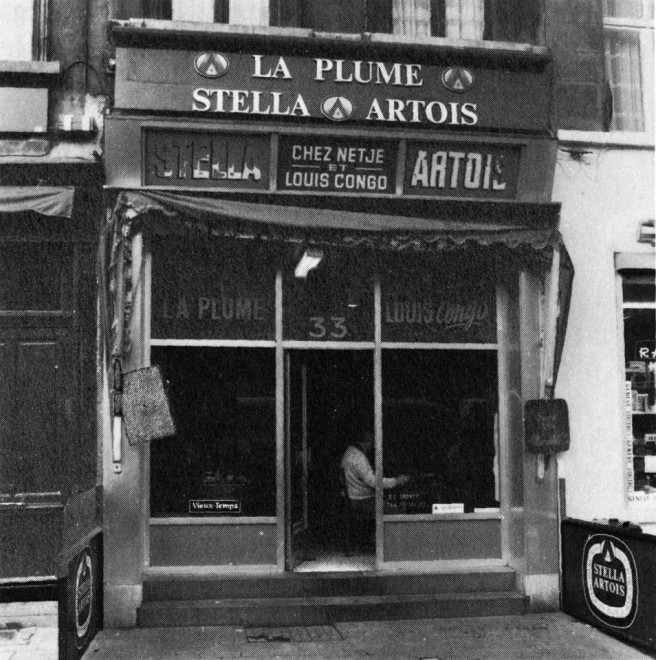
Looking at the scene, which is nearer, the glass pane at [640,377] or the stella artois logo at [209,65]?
the stella artois logo at [209,65]

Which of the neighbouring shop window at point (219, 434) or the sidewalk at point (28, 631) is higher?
the neighbouring shop window at point (219, 434)

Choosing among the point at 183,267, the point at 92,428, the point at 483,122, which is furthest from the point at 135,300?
the point at 483,122

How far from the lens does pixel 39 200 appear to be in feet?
24.9

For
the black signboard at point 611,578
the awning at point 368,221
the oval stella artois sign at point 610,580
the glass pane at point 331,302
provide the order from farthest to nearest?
the glass pane at point 331,302 < the awning at point 368,221 < the oval stella artois sign at point 610,580 < the black signboard at point 611,578

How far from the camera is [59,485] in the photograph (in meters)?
8.16

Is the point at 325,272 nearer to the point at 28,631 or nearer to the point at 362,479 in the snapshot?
the point at 362,479

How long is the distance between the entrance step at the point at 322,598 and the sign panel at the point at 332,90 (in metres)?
4.35

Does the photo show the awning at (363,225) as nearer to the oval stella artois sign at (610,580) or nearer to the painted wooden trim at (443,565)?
the oval stella artois sign at (610,580)

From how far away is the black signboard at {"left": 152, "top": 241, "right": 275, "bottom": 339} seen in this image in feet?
26.9

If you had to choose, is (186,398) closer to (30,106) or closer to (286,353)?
(286,353)

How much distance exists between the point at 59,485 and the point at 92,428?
2.10 feet

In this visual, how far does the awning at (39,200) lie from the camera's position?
755 cm

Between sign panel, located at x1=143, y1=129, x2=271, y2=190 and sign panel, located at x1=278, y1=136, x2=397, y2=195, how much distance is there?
0.22 metres

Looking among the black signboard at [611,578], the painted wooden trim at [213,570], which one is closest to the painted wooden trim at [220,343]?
the painted wooden trim at [213,570]
